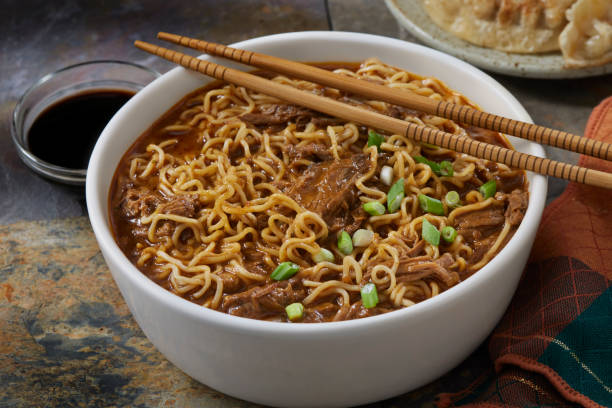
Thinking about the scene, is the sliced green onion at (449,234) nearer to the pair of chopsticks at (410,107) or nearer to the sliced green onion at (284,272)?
the pair of chopsticks at (410,107)

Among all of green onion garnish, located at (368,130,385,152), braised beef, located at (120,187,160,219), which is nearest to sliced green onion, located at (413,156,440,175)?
green onion garnish, located at (368,130,385,152)

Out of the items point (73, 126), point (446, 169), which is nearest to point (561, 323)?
point (446, 169)

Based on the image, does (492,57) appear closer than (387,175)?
No

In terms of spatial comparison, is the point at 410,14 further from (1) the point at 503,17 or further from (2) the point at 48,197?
(2) the point at 48,197

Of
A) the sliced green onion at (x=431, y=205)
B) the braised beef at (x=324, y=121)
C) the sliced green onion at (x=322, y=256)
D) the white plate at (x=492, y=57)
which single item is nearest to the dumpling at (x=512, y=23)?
the white plate at (x=492, y=57)

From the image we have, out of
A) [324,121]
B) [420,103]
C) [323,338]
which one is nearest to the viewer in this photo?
[323,338]

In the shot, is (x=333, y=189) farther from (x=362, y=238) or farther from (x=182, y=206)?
(x=182, y=206)
